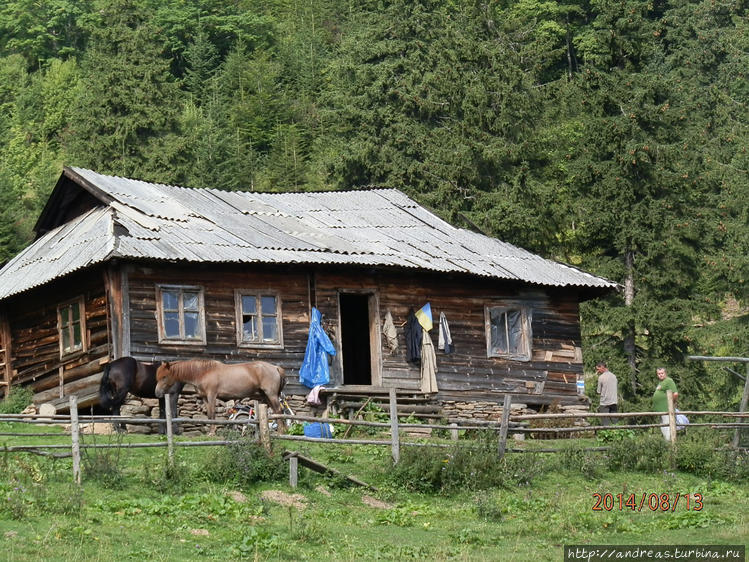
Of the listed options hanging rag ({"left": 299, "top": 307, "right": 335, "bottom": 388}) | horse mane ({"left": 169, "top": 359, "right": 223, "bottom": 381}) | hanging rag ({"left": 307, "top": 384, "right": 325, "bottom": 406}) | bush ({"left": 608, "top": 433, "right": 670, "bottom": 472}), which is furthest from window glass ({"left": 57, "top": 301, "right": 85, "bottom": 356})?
bush ({"left": 608, "top": 433, "right": 670, "bottom": 472})

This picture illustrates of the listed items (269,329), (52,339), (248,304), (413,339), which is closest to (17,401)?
(52,339)

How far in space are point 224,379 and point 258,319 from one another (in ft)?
9.10

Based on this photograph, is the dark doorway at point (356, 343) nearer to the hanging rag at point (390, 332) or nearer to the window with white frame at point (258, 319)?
the hanging rag at point (390, 332)

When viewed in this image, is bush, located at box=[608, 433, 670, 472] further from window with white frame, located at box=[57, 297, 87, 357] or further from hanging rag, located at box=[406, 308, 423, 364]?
window with white frame, located at box=[57, 297, 87, 357]

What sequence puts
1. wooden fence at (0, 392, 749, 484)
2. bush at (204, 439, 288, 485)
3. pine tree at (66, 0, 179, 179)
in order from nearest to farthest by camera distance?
wooden fence at (0, 392, 749, 484) → bush at (204, 439, 288, 485) → pine tree at (66, 0, 179, 179)

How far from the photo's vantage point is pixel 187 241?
2567cm

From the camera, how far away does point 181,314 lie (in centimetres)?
2566

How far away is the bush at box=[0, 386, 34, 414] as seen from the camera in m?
26.8

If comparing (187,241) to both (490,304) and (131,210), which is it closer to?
(131,210)

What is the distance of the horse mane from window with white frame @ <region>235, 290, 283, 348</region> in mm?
2004

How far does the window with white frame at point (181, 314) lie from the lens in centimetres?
2536

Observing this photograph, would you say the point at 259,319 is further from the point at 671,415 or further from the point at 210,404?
the point at 671,415

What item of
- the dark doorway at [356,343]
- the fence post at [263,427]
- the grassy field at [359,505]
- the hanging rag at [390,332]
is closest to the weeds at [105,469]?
the grassy field at [359,505]

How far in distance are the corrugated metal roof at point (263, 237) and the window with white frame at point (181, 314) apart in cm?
97
